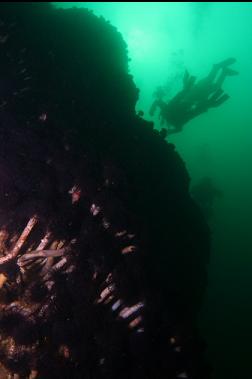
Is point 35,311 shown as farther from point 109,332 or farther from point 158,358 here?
point 158,358

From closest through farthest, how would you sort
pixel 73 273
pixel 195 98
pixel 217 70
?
1. pixel 73 273
2. pixel 195 98
3. pixel 217 70

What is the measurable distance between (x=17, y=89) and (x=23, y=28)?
2.57m

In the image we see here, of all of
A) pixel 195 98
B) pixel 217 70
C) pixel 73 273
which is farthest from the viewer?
pixel 217 70

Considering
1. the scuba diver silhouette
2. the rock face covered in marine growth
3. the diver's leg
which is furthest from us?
the diver's leg

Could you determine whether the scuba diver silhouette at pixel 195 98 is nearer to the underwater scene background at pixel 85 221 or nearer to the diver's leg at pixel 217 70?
the diver's leg at pixel 217 70

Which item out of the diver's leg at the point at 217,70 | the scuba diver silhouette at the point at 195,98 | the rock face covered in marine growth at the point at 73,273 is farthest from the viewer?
the diver's leg at the point at 217,70

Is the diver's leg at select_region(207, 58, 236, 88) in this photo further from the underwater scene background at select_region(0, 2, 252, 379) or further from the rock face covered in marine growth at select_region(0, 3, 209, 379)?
the rock face covered in marine growth at select_region(0, 3, 209, 379)

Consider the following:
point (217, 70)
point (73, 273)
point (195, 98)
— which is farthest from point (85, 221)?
point (217, 70)

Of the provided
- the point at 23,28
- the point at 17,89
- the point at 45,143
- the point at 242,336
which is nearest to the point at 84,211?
the point at 45,143

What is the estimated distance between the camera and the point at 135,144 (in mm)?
7566

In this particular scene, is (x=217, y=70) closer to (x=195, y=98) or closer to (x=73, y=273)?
(x=195, y=98)

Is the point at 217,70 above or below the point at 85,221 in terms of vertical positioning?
above

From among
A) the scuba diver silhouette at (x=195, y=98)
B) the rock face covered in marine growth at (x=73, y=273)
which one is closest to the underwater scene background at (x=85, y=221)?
the rock face covered in marine growth at (x=73, y=273)

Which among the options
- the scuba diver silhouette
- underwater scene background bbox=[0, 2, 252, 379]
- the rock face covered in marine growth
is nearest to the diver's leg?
the scuba diver silhouette
